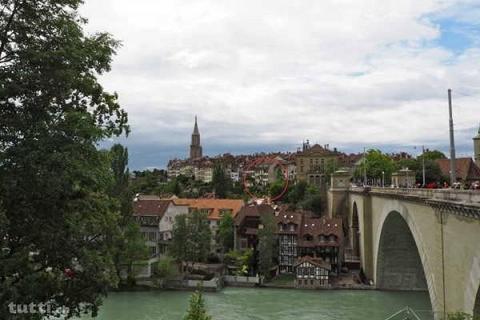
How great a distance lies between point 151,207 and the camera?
159ft

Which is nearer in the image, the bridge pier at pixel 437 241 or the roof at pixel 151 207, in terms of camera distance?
the bridge pier at pixel 437 241

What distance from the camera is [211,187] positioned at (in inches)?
3541

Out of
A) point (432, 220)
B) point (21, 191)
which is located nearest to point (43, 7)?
point (21, 191)

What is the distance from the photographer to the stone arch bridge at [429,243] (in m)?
14.6

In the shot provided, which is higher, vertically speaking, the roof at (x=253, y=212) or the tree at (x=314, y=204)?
the tree at (x=314, y=204)

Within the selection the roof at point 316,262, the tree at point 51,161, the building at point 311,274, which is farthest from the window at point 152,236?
the tree at point 51,161

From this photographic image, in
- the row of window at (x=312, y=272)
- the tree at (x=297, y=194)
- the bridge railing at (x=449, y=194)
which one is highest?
the tree at (x=297, y=194)

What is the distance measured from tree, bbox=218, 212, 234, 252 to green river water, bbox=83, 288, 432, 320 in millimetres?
10838

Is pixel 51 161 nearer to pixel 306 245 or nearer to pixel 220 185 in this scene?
pixel 306 245

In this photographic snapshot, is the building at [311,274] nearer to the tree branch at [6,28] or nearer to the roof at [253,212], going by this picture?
the roof at [253,212]

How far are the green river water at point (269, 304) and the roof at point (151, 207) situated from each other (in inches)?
505

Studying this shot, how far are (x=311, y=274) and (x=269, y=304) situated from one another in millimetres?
7623

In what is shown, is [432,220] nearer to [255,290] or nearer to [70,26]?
[70,26]

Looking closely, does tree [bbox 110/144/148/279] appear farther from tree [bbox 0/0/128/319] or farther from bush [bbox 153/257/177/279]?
tree [bbox 0/0/128/319]
